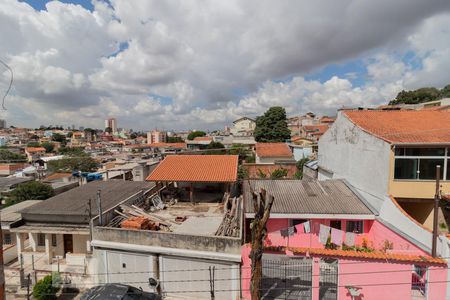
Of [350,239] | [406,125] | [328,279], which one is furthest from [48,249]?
[406,125]

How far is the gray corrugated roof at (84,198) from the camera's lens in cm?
1348

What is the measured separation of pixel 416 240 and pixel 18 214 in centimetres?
2104

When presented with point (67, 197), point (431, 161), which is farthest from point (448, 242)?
point (67, 197)

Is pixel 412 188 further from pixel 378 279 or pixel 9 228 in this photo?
pixel 9 228

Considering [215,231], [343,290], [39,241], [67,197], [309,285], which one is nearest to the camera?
[343,290]

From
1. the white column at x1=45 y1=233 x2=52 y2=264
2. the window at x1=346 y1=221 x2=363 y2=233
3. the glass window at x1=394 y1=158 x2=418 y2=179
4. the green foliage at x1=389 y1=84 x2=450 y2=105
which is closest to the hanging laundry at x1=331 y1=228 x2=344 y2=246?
the window at x1=346 y1=221 x2=363 y2=233

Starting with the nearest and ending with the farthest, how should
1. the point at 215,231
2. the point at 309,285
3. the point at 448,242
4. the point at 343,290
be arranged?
the point at 448,242, the point at 343,290, the point at 309,285, the point at 215,231

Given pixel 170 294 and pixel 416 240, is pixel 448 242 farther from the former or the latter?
pixel 170 294

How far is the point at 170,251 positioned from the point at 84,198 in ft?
27.2

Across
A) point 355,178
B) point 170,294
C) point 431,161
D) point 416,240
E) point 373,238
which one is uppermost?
point 431,161

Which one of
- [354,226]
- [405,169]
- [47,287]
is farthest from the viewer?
[354,226]

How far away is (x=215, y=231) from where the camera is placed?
1190 centimetres

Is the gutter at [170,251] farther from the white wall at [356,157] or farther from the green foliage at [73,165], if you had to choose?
the green foliage at [73,165]

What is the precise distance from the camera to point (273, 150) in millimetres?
34812
